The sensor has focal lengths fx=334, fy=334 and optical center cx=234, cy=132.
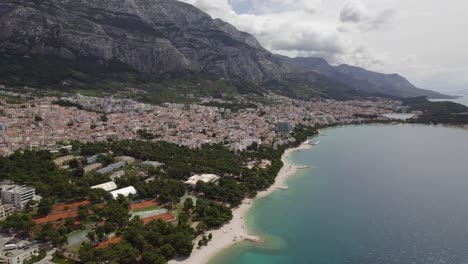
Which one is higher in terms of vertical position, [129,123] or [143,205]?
[129,123]

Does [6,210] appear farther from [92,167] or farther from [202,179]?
[202,179]

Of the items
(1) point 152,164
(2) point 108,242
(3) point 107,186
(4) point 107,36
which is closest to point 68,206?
(3) point 107,186

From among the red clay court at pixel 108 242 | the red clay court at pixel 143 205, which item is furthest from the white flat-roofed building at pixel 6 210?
the red clay court at pixel 108 242

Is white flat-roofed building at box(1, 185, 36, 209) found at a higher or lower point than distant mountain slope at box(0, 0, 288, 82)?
lower

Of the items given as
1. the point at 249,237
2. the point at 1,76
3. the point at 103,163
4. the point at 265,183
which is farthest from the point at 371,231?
the point at 1,76

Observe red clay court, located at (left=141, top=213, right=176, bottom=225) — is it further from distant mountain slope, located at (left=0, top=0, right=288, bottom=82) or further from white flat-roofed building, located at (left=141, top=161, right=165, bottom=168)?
distant mountain slope, located at (left=0, top=0, right=288, bottom=82)

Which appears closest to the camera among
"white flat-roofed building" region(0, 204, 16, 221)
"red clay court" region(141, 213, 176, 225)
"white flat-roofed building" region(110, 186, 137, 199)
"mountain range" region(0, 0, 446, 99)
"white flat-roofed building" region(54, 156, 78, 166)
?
"red clay court" region(141, 213, 176, 225)

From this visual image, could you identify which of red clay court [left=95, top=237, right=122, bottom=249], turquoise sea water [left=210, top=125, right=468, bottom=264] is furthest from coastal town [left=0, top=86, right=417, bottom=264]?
turquoise sea water [left=210, top=125, right=468, bottom=264]
